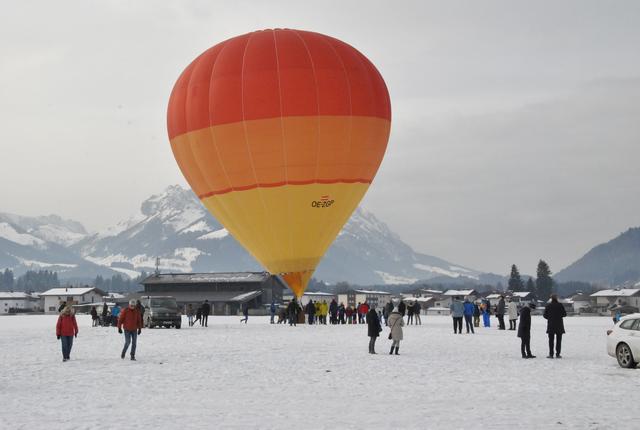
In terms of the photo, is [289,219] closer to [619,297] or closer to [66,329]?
[66,329]

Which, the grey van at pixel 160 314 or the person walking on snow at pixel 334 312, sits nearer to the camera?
the grey van at pixel 160 314

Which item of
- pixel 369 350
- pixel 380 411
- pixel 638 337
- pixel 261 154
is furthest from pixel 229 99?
pixel 380 411

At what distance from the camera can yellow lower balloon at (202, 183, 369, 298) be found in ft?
136

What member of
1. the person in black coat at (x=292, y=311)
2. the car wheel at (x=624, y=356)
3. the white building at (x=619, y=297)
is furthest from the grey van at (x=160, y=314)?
the white building at (x=619, y=297)

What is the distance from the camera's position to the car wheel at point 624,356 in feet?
67.4

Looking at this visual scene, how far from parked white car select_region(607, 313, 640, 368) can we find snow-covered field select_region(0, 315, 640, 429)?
62 cm

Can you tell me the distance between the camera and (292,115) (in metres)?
40.2

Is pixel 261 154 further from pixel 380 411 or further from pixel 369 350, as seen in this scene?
pixel 380 411

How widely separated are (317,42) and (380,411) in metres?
30.6

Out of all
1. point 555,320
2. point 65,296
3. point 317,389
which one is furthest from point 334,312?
point 65,296

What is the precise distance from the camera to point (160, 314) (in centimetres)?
4481

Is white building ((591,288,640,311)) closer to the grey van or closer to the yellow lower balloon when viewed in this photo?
the yellow lower balloon

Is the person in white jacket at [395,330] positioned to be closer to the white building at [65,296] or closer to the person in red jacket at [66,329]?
the person in red jacket at [66,329]

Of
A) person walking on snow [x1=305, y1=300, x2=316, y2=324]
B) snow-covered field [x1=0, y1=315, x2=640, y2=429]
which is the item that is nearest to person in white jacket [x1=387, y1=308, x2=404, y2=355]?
snow-covered field [x1=0, y1=315, x2=640, y2=429]
